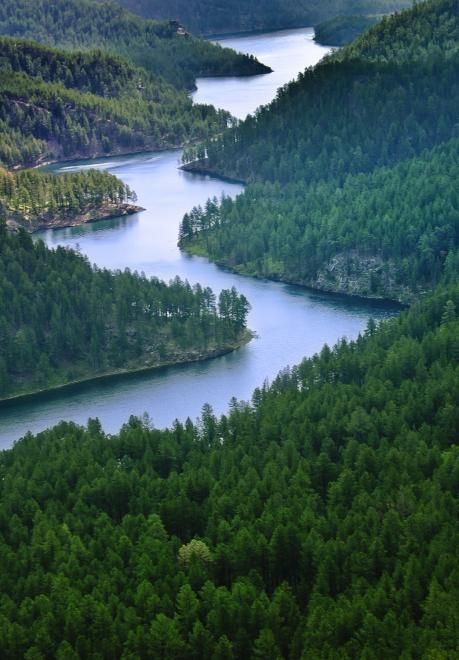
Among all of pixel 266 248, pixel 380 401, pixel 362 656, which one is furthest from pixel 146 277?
pixel 362 656

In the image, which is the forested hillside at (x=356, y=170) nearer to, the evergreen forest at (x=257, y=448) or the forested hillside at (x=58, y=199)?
the evergreen forest at (x=257, y=448)

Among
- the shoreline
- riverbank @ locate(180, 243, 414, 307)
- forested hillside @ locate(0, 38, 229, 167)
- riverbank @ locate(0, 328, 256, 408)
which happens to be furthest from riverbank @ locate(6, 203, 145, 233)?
riverbank @ locate(0, 328, 256, 408)

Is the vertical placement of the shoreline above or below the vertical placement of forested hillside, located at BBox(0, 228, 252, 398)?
below

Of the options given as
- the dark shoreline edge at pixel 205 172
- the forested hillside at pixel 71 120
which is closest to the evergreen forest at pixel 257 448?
the dark shoreline edge at pixel 205 172

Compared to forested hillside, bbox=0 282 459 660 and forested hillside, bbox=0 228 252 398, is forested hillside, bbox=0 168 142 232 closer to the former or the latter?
forested hillside, bbox=0 228 252 398

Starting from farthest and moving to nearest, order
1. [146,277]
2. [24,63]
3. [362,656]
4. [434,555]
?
[24,63], [146,277], [434,555], [362,656]

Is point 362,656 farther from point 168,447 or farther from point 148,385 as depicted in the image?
point 148,385
